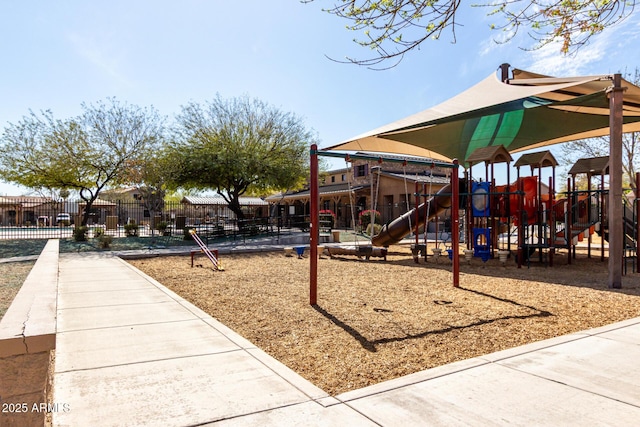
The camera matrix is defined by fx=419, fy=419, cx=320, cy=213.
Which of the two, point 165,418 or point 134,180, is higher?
point 134,180

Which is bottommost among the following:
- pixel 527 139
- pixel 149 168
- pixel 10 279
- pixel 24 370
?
pixel 10 279

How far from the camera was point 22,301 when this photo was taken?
406 cm

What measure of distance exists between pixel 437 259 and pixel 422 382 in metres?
10.5

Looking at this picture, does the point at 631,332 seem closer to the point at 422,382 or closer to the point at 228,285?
the point at 422,382

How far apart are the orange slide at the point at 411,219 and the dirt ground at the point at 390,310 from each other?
3348 mm

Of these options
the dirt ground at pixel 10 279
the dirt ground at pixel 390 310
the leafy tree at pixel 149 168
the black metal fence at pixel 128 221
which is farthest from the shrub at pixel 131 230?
the dirt ground at pixel 390 310

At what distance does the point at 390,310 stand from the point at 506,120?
1473cm

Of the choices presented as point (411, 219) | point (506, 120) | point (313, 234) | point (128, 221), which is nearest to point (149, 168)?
point (411, 219)

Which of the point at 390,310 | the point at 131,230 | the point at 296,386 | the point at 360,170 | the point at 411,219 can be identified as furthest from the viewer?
the point at 360,170

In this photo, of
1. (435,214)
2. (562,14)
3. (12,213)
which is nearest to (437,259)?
(435,214)

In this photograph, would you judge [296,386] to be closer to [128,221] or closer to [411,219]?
[411,219]

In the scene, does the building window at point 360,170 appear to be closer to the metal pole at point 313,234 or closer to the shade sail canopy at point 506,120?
the shade sail canopy at point 506,120

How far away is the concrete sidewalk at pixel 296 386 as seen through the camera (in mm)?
2982

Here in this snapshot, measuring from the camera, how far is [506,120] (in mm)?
18297
